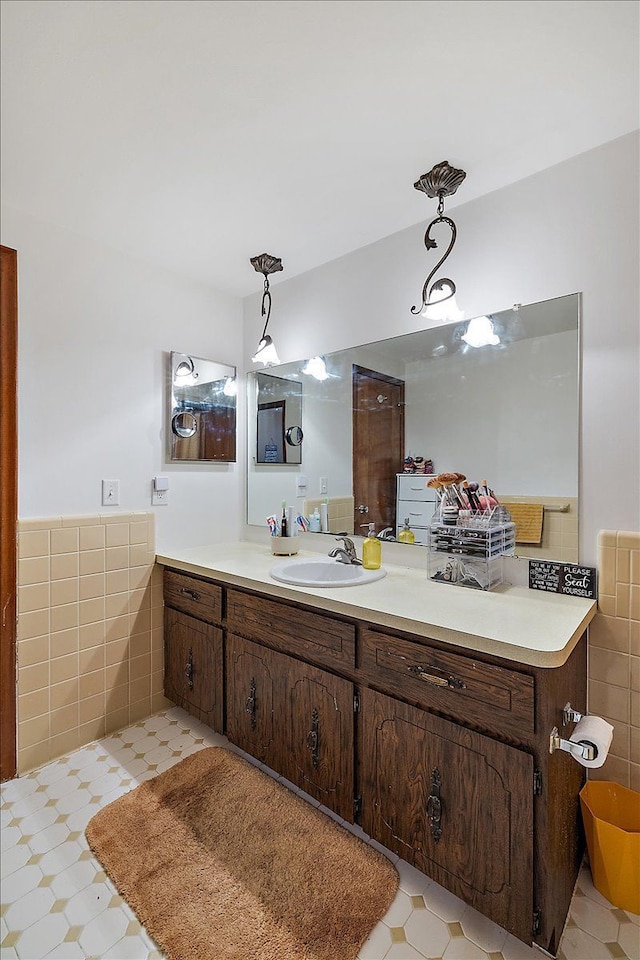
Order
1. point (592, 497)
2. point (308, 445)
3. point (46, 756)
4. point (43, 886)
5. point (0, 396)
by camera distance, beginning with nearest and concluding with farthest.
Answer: point (43, 886) < point (592, 497) < point (0, 396) < point (46, 756) < point (308, 445)

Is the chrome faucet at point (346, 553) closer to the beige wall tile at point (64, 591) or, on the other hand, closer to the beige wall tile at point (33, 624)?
the beige wall tile at point (64, 591)

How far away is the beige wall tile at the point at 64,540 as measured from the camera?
1.90 meters

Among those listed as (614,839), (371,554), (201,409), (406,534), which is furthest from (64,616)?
(614,839)

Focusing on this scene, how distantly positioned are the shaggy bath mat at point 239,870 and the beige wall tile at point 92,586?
2.60 feet

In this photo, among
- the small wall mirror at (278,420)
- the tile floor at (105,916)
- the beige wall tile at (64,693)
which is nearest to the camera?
the tile floor at (105,916)

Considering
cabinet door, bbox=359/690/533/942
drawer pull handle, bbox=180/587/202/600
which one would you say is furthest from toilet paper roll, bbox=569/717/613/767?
drawer pull handle, bbox=180/587/202/600

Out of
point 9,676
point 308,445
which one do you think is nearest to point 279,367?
point 308,445

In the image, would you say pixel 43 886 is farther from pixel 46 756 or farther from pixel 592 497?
pixel 592 497

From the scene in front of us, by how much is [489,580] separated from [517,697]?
51cm

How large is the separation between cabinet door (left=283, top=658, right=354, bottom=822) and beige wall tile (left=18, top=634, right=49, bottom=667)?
105cm

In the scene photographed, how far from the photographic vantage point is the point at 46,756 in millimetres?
1882

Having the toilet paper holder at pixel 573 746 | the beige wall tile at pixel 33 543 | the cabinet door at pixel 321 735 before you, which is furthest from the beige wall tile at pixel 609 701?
the beige wall tile at pixel 33 543

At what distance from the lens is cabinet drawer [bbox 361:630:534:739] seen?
3.57ft

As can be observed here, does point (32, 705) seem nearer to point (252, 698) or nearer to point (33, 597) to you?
point (33, 597)
